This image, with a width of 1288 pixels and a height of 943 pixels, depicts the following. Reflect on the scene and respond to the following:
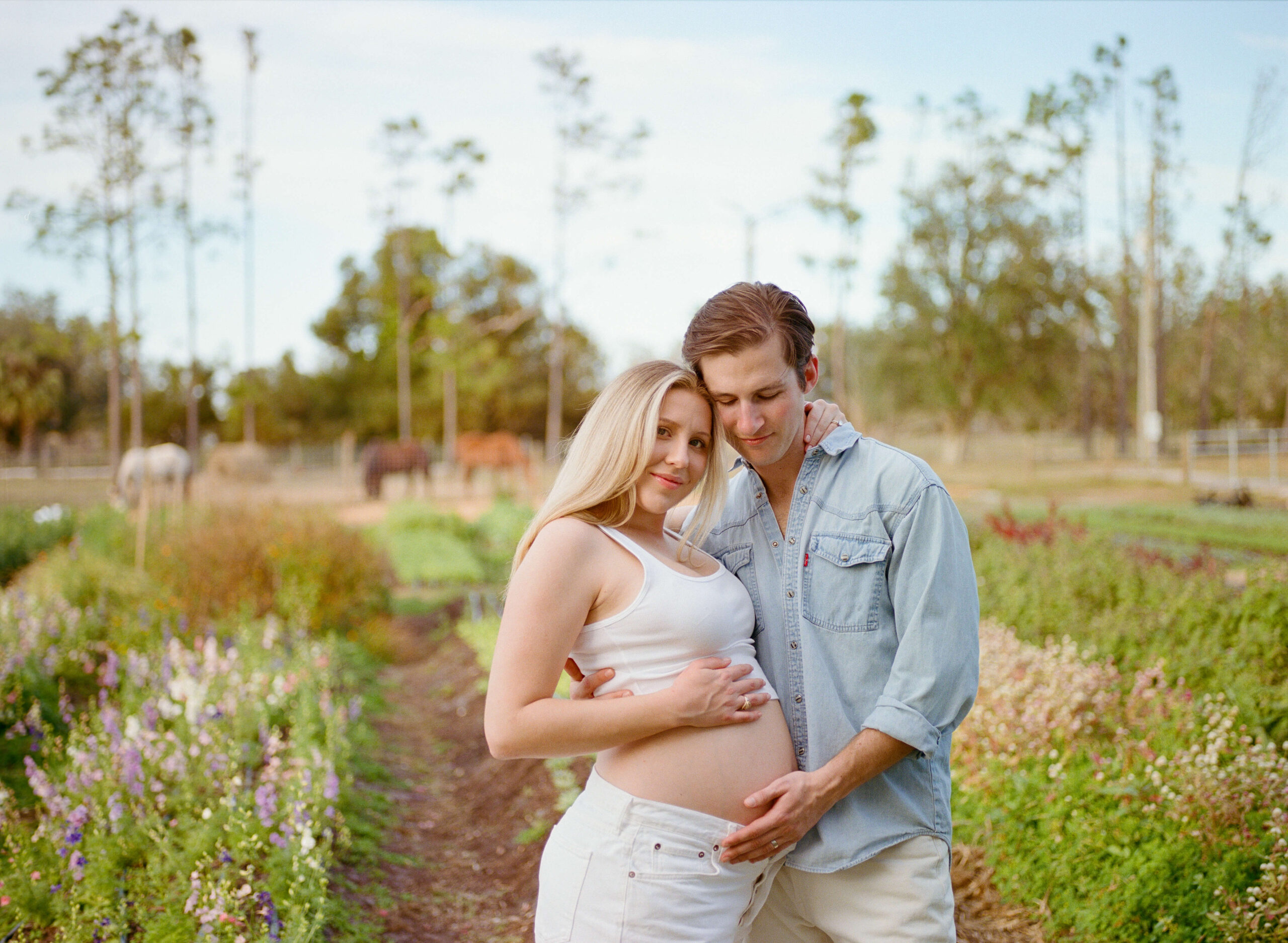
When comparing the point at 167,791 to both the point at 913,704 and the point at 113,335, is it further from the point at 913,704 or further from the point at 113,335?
the point at 113,335

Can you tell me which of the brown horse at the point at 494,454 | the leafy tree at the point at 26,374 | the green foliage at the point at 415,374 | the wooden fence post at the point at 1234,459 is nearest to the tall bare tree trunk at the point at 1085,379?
the wooden fence post at the point at 1234,459

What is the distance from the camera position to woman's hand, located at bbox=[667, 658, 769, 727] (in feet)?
6.59

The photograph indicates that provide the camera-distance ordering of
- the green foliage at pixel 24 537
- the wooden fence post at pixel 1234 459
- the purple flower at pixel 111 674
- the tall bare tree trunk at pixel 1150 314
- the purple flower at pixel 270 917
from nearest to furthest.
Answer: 1. the purple flower at pixel 270 917
2. the purple flower at pixel 111 674
3. the green foliage at pixel 24 537
4. the wooden fence post at pixel 1234 459
5. the tall bare tree trunk at pixel 1150 314

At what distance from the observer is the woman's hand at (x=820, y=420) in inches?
93.7

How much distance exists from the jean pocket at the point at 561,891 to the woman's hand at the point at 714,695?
0.37m

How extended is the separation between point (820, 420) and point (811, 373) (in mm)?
131

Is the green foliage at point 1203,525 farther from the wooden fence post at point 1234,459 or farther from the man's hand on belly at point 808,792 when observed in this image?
the man's hand on belly at point 808,792

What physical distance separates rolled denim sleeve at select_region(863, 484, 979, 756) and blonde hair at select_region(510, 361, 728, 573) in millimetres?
637

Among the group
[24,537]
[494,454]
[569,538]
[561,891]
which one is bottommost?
[24,537]

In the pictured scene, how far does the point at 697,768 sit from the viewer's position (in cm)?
204

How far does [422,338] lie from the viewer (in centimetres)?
3809

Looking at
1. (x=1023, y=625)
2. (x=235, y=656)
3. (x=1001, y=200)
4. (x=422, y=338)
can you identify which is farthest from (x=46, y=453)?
(x=1001, y=200)

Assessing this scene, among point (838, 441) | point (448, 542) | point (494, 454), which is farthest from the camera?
point (494, 454)

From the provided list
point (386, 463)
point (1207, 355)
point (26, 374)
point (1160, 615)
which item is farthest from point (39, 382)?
point (1207, 355)
